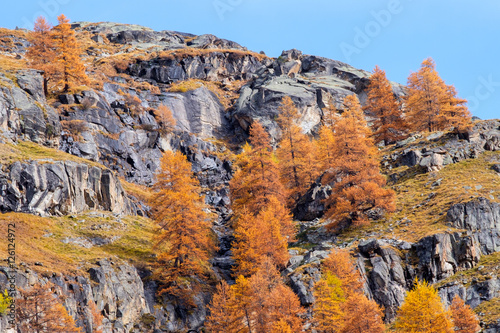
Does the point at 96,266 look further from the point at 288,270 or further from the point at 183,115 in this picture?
the point at 183,115

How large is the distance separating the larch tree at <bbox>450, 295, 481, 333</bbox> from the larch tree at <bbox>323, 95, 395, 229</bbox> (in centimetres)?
1423

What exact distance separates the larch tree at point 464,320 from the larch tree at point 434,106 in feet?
110

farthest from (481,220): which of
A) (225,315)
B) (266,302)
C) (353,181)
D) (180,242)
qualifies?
(180,242)

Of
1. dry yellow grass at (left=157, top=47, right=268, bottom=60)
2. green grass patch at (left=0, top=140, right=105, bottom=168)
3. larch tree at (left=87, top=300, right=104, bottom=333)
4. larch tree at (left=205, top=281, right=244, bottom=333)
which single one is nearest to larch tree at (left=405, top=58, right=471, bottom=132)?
larch tree at (left=205, top=281, right=244, bottom=333)

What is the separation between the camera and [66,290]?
87.8 ft

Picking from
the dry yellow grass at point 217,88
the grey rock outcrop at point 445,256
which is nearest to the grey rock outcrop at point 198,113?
the dry yellow grass at point 217,88

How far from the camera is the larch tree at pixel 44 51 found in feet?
193

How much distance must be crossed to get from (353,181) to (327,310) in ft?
53.5

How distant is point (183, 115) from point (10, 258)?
58629 mm

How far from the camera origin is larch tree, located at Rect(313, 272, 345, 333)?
86.2 ft

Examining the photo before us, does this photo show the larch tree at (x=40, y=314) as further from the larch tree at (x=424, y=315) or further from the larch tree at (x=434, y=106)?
the larch tree at (x=434, y=106)

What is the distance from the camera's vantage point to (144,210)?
162 ft

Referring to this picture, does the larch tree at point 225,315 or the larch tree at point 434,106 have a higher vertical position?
the larch tree at point 434,106

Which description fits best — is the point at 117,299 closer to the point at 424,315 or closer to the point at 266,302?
the point at 266,302
